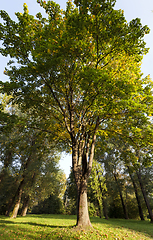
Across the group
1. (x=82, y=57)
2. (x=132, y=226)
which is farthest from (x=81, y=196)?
(x=132, y=226)

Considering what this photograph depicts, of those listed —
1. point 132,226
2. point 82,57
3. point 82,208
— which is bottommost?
Answer: point 132,226

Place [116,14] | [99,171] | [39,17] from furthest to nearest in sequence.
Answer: [99,171], [39,17], [116,14]

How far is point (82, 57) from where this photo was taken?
7.40 meters

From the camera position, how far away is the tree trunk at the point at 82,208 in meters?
7.64

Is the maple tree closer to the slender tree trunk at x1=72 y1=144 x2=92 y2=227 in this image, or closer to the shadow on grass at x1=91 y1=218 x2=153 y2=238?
the slender tree trunk at x1=72 y1=144 x2=92 y2=227

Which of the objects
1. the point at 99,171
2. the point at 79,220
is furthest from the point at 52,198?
the point at 79,220

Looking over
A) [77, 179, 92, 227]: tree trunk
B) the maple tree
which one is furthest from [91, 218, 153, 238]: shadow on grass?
the maple tree

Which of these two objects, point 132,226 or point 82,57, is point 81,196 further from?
point 132,226

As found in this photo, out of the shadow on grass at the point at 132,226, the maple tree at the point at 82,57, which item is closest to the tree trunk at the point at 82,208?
the maple tree at the point at 82,57

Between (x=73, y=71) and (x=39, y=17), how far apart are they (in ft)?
13.9

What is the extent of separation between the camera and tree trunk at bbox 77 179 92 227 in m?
7.64

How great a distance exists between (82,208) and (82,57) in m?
8.76

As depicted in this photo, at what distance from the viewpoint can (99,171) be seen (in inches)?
830

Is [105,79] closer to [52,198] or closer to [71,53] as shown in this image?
[71,53]
